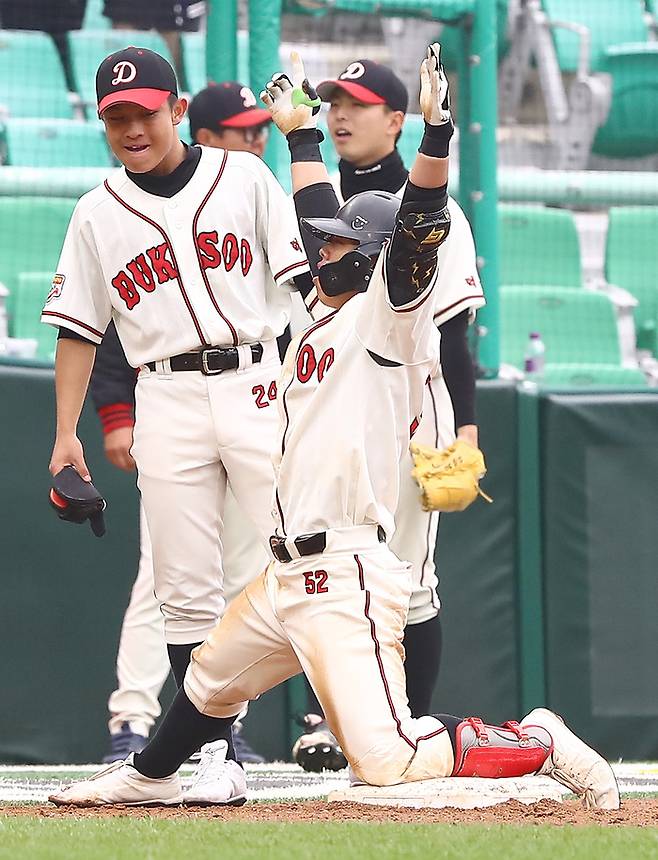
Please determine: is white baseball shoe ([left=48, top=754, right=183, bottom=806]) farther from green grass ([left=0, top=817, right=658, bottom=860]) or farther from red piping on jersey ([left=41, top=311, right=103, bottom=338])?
red piping on jersey ([left=41, top=311, right=103, bottom=338])

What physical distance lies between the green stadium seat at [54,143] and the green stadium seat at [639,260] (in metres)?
2.03

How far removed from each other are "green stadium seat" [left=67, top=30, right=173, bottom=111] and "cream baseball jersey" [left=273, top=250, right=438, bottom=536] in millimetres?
3278

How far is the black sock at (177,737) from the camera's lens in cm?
329

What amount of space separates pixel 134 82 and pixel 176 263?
440 millimetres

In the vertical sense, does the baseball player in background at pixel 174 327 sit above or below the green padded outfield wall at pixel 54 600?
above

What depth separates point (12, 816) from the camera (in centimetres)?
323

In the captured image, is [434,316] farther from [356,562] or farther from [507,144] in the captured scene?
[507,144]

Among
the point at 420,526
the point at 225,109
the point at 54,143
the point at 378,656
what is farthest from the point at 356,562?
the point at 54,143

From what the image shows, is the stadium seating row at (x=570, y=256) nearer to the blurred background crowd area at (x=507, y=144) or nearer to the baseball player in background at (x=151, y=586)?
the blurred background crowd area at (x=507, y=144)

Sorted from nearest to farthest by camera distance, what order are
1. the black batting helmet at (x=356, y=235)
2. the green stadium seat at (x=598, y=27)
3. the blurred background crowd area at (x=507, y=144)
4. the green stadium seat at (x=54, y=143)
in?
1. the black batting helmet at (x=356, y=235)
2. the blurred background crowd area at (x=507, y=144)
3. the green stadium seat at (x=54, y=143)
4. the green stadium seat at (x=598, y=27)

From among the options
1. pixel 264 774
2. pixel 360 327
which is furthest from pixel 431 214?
pixel 264 774

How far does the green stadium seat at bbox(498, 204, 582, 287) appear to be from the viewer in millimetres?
6289

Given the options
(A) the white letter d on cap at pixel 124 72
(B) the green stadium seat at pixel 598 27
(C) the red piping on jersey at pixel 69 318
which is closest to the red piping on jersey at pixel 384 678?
(C) the red piping on jersey at pixel 69 318

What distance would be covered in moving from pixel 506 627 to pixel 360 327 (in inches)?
101
